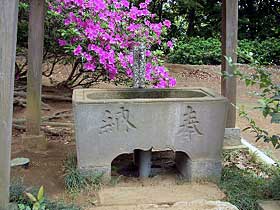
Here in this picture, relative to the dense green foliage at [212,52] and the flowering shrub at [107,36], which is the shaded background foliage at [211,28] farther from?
the flowering shrub at [107,36]

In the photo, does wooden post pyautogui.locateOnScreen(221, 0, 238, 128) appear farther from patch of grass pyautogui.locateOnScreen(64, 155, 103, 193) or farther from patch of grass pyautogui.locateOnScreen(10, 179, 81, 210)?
patch of grass pyautogui.locateOnScreen(10, 179, 81, 210)

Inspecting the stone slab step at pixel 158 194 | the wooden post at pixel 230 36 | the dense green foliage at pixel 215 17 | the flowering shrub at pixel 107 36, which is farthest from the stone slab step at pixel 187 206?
the dense green foliage at pixel 215 17

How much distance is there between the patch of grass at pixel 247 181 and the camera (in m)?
3.14

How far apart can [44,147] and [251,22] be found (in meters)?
11.3

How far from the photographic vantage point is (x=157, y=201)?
313cm

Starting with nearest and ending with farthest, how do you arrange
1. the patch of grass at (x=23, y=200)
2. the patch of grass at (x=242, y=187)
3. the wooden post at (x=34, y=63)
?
the patch of grass at (x=23, y=200), the patch of grass at (x=242, y=187), the wooden post at (x=34, y=63)

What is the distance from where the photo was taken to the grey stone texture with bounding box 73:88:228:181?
3.31 m

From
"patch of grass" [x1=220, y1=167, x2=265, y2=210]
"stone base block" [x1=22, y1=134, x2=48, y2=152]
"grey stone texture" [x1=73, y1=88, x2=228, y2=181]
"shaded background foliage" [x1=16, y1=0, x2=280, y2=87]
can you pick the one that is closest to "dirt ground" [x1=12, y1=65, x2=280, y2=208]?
"stone base block" [x1=22, y1=134, x2=48, y2=152]

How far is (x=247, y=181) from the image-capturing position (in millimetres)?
3492

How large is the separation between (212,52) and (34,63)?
328 inches

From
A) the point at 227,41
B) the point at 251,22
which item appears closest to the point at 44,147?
the point at 227,41

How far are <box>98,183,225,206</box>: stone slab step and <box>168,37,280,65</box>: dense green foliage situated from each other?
8.68 meters

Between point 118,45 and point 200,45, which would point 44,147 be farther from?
point 200,45

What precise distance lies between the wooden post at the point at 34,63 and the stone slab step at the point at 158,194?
138 cm
